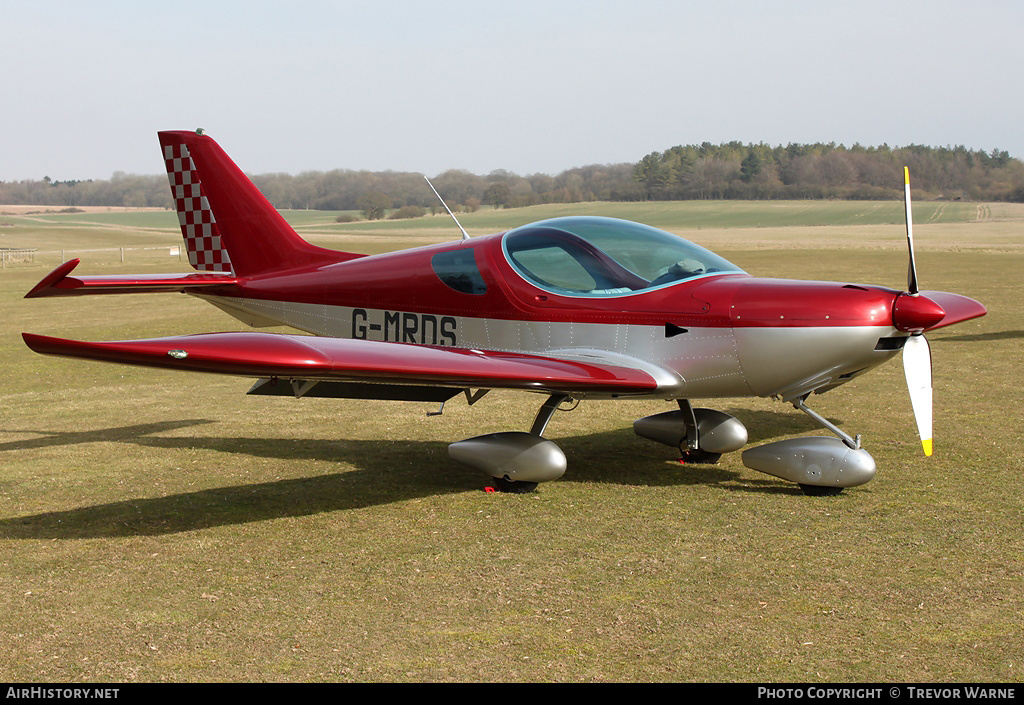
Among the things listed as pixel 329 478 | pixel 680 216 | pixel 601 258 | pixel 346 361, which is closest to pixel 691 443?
pixel 601 258

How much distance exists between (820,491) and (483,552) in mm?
2588

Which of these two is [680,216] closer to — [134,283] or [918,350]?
[134,283]

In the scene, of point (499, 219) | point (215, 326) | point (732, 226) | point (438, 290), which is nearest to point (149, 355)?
point (438, 290)

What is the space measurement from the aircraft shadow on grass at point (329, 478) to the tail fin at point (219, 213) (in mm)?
1774

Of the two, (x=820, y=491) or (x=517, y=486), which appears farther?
(x=517, y=486)

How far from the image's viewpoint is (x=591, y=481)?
7.47 m

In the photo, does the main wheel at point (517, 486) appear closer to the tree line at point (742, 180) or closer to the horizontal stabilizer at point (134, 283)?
the horizontal stabilizer at point (134, 283)

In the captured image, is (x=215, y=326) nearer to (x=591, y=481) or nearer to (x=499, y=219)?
(x=591, y=481)

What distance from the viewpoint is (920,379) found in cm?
670

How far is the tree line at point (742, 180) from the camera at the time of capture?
308 feet

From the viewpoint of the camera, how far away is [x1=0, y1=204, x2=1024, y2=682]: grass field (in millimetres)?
4309

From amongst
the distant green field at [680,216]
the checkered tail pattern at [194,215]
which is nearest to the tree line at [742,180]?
the distant green field at [680,216]

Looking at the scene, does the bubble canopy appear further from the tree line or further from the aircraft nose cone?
the tree line
